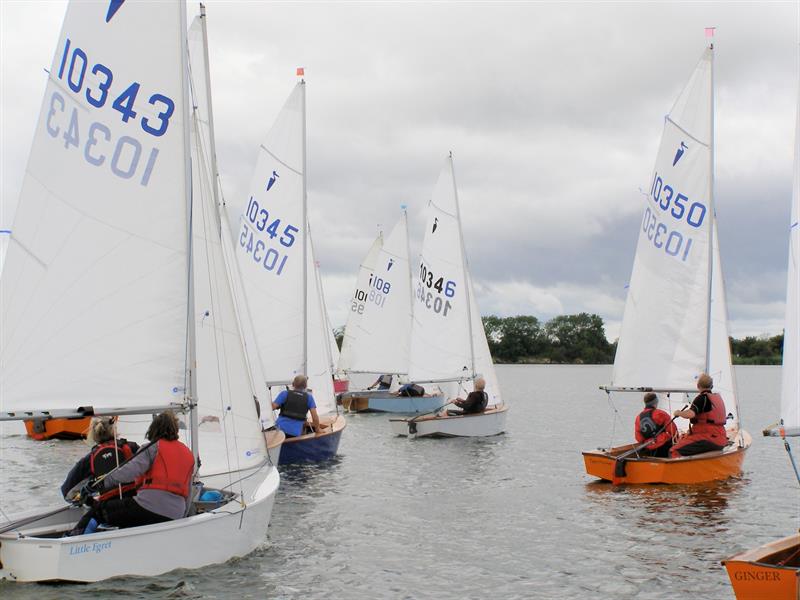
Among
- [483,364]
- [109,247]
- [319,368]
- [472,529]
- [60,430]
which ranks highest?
[109,247]

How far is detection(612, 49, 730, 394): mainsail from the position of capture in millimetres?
13922

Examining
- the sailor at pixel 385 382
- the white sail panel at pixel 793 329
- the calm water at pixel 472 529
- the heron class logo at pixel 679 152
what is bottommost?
the calm water at pixel 472 529

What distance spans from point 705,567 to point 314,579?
384 centimetres

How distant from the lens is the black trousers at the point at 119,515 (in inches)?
277

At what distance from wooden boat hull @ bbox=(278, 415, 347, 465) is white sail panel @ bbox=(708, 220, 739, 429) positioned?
6549 mm

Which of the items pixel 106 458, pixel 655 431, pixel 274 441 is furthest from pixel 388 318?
pixel 106 458

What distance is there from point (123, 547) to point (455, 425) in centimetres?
1289

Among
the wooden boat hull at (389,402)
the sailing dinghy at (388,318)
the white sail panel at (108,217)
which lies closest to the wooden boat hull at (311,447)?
the white sail panel at (108,217)

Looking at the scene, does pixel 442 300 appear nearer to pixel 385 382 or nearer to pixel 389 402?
pixel 389 402

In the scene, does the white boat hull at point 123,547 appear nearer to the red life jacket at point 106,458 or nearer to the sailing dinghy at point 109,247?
the sailing dinghy at point 109,247

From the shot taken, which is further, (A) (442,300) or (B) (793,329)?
(A) (442,300)

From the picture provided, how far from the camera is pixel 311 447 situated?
1467 cm

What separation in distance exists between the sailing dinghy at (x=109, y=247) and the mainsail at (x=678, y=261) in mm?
8391

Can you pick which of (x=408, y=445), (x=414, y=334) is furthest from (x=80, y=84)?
(x=414, y=334)
